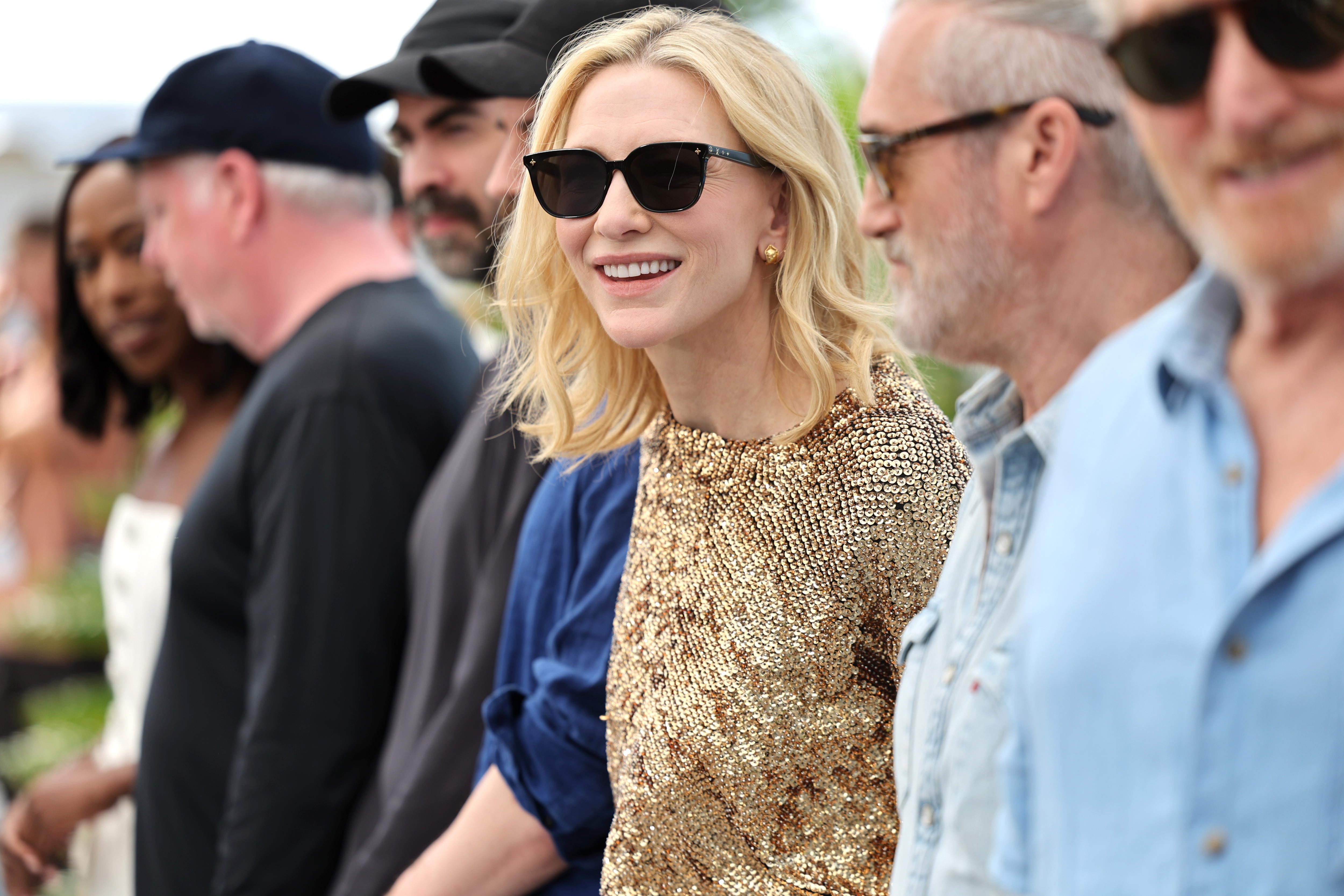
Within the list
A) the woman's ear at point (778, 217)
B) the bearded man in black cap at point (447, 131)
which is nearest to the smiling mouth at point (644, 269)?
the woman's ear at point (778, 217)

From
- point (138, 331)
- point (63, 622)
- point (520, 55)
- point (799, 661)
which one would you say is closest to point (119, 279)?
point (138, 331)

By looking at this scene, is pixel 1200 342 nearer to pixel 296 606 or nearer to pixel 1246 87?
pixel 1246 87

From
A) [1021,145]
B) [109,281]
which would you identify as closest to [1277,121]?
[1021,145]

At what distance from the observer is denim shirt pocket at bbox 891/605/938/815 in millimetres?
1452

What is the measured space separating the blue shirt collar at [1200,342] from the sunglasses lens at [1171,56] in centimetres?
17

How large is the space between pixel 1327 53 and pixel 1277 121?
0.06 metres

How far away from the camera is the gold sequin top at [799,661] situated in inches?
69.5

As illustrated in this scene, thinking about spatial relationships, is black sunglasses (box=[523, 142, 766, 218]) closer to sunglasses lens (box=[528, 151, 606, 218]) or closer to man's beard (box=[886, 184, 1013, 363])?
sunglasses lens (box=[528, 151, 606, 218])

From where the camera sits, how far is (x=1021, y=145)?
1321 mm

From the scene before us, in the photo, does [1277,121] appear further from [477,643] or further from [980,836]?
[477,643]

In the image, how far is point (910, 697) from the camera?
148 centimetres

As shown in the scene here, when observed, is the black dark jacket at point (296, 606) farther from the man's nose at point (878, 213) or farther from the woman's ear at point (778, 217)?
the man's nose at point (878, 213)

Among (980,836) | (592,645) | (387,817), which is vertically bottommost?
(387,817)

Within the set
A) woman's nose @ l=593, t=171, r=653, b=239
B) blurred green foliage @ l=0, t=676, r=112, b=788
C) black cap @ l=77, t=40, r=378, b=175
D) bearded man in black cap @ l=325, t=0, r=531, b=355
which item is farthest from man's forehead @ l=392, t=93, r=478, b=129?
blurred green foliage @ l=0, t=676, r=112, b=788
